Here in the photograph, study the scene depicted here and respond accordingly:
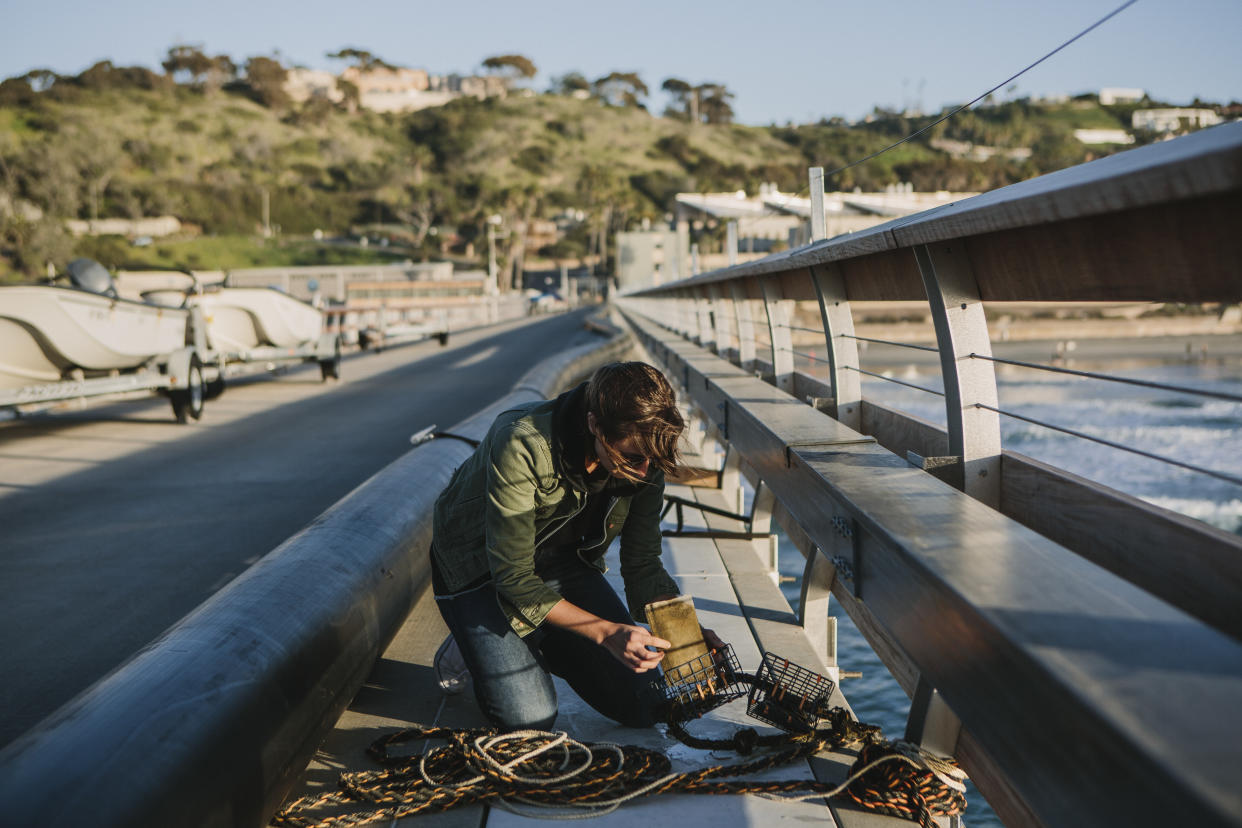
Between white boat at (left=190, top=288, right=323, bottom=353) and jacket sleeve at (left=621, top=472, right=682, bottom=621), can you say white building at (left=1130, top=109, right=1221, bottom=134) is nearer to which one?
jacket sleeve at (left=621, top=472, right=682, bottom=621)

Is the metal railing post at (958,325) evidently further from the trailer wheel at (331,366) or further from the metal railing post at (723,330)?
the trailer wheel at (331,366)

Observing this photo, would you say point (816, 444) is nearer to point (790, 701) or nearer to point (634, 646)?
point (790, 701)

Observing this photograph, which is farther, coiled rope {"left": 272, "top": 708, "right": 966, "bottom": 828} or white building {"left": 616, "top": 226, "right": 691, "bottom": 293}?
white building {"left": 616, "top": 226, "right": 691, "bottom": 293}

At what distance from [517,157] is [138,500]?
17183 centimetres

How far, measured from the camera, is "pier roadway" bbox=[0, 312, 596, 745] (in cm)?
518

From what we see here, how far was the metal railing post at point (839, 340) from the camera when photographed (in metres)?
4.90

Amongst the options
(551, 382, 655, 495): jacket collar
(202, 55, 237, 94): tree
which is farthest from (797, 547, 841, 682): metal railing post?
(202, 55, 237, 94): tree

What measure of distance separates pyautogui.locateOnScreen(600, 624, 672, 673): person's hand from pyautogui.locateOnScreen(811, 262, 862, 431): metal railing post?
6.37 ft

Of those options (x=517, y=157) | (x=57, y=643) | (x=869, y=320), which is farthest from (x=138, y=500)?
(x=517, y=157)

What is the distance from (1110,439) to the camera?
24.2 meters

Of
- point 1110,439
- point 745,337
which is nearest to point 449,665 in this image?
point 745,337

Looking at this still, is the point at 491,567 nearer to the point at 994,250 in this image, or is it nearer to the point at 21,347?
the point at 994,250

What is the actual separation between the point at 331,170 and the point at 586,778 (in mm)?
163144

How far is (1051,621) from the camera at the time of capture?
190cm
